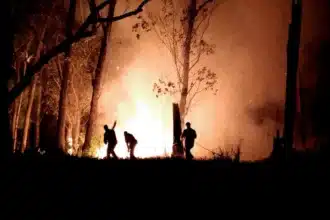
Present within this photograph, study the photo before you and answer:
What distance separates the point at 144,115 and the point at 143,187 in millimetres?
22168

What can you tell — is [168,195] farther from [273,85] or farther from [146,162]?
[273,85]

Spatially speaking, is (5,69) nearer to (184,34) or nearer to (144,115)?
(184,34)

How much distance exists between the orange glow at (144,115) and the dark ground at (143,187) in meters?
18.2

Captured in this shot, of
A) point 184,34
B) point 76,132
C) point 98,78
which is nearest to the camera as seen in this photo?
point 98,78

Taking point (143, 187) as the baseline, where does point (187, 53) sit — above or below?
above

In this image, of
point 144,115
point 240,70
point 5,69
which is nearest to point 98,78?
point 144,115

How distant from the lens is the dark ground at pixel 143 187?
7516 mm

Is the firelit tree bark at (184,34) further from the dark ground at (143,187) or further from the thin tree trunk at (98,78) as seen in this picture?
the dark ground at (143,187)

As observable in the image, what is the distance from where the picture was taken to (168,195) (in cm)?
788

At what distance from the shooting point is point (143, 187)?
814cm

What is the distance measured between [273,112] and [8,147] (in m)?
20.9

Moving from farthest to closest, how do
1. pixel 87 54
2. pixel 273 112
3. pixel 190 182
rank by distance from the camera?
pixel 87 54, pixel 273 112, pixel 190 182

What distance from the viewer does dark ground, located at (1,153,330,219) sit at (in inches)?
296

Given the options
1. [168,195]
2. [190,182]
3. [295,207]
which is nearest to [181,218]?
[168,195]
